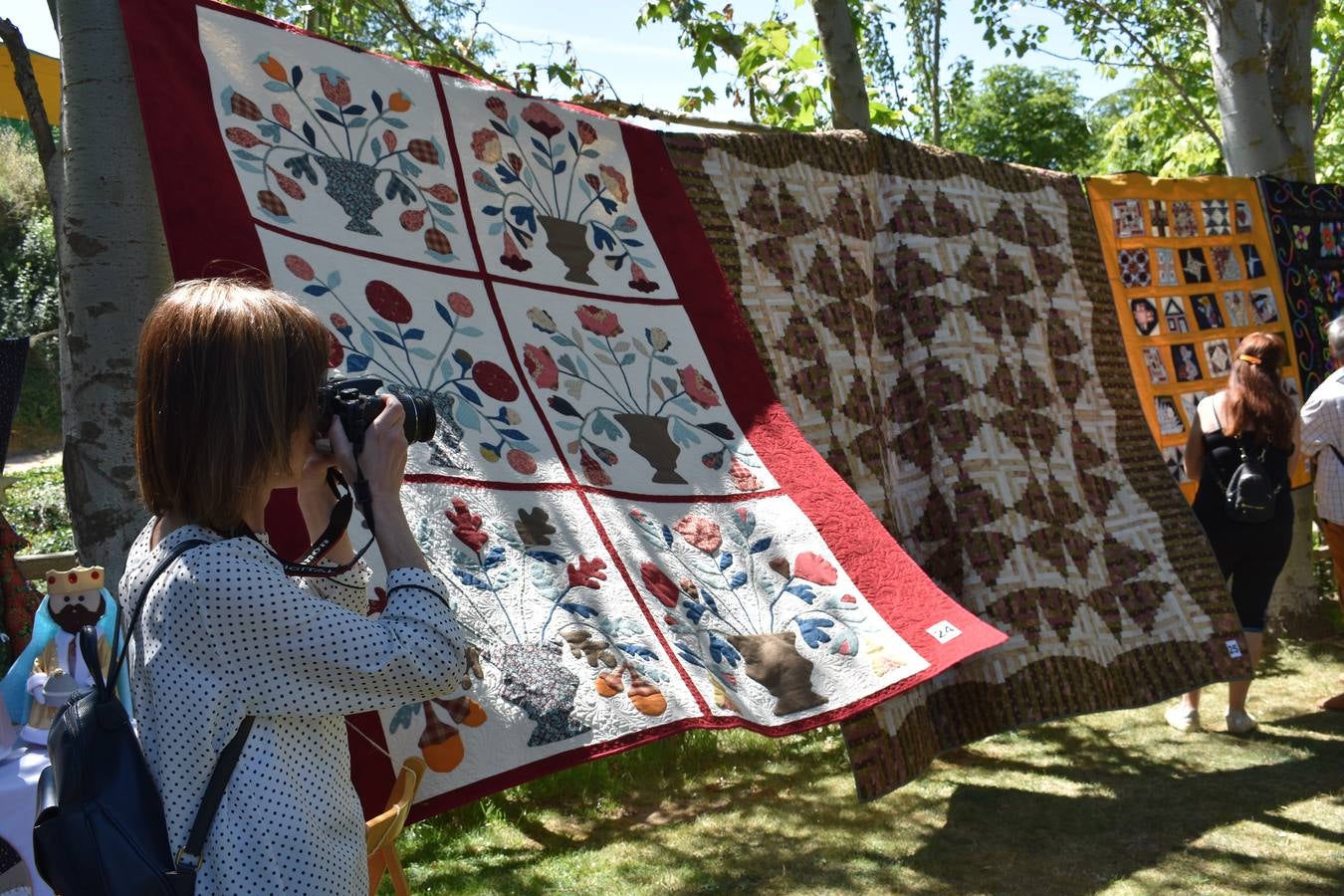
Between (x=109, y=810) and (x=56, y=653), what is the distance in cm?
134

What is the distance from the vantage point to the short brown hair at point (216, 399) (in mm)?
1219

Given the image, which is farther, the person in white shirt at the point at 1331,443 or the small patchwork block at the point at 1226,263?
the small patchwork block at the point at 1226,263

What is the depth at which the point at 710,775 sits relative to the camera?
4.02 m

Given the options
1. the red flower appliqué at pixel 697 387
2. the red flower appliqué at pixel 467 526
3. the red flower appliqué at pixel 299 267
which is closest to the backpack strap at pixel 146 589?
the red flower appliqué at pixel 467 526

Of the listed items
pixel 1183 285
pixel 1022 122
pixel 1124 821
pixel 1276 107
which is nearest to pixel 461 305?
pixel 1124 821

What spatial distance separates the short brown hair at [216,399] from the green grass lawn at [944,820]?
2144 millimetres

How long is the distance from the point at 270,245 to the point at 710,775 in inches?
95.0

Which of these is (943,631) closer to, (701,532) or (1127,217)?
(701,532)

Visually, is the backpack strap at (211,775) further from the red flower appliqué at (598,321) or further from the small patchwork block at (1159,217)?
the small patchwork block at (1159,217)

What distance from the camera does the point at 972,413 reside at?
3.66 meters

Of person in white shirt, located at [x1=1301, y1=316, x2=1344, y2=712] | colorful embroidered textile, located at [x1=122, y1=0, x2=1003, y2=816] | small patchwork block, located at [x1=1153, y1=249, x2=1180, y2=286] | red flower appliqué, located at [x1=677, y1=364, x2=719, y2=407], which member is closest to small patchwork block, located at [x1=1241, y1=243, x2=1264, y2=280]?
small patchwork block, located at [x1=1153, y1=249, x2=1180, y2=286]

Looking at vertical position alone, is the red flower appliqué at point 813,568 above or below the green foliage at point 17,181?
below

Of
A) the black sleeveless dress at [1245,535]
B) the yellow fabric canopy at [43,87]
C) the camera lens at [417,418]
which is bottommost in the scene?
the black sleeveless dress at [1245,535]

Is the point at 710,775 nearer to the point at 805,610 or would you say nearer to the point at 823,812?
the point at 823,812
